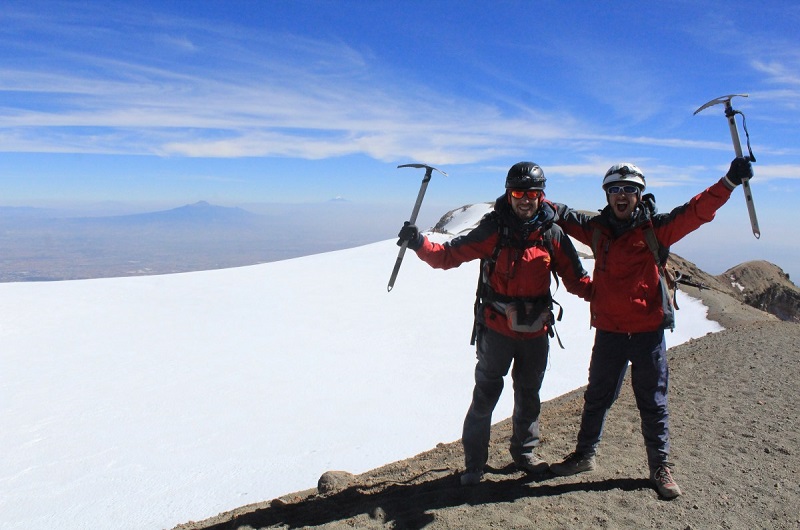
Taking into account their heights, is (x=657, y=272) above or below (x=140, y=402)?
above

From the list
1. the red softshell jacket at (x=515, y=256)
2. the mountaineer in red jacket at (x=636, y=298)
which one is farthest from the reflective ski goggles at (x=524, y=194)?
the mountaineer in red jacket at (x=636, y=298)

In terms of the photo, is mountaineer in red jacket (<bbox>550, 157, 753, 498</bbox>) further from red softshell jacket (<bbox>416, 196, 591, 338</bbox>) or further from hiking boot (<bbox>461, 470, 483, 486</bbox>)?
hiking boot (<bbox>461, 470, 483, 486</bbox>)

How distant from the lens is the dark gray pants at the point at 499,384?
144 inches

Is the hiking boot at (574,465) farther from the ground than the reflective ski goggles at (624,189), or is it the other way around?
the reflective ski goggles at (624,189)

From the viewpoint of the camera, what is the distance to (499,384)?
3709 mm

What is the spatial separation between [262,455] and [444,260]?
170 inches

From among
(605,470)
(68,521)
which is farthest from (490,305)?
(68,521)

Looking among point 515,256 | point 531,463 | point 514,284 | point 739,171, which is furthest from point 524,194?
point 531,463

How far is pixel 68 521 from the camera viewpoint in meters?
5.32

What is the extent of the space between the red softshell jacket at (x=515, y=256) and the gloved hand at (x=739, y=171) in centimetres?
104

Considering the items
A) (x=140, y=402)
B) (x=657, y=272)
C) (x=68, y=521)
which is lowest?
(x=68, y=521)

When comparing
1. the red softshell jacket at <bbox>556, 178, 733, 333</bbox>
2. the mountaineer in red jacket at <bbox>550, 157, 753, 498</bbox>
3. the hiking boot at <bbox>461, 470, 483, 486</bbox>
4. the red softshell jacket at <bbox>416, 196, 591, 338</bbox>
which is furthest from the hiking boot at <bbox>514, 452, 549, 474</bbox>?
the red softshell jacket at <bbox>556, 178, 733, 333</bbox>

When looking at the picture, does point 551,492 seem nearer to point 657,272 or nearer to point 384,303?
point 657,272

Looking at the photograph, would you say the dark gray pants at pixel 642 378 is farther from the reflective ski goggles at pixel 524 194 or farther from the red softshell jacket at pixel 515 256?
the reflective ski goggles at pixel 524 194
